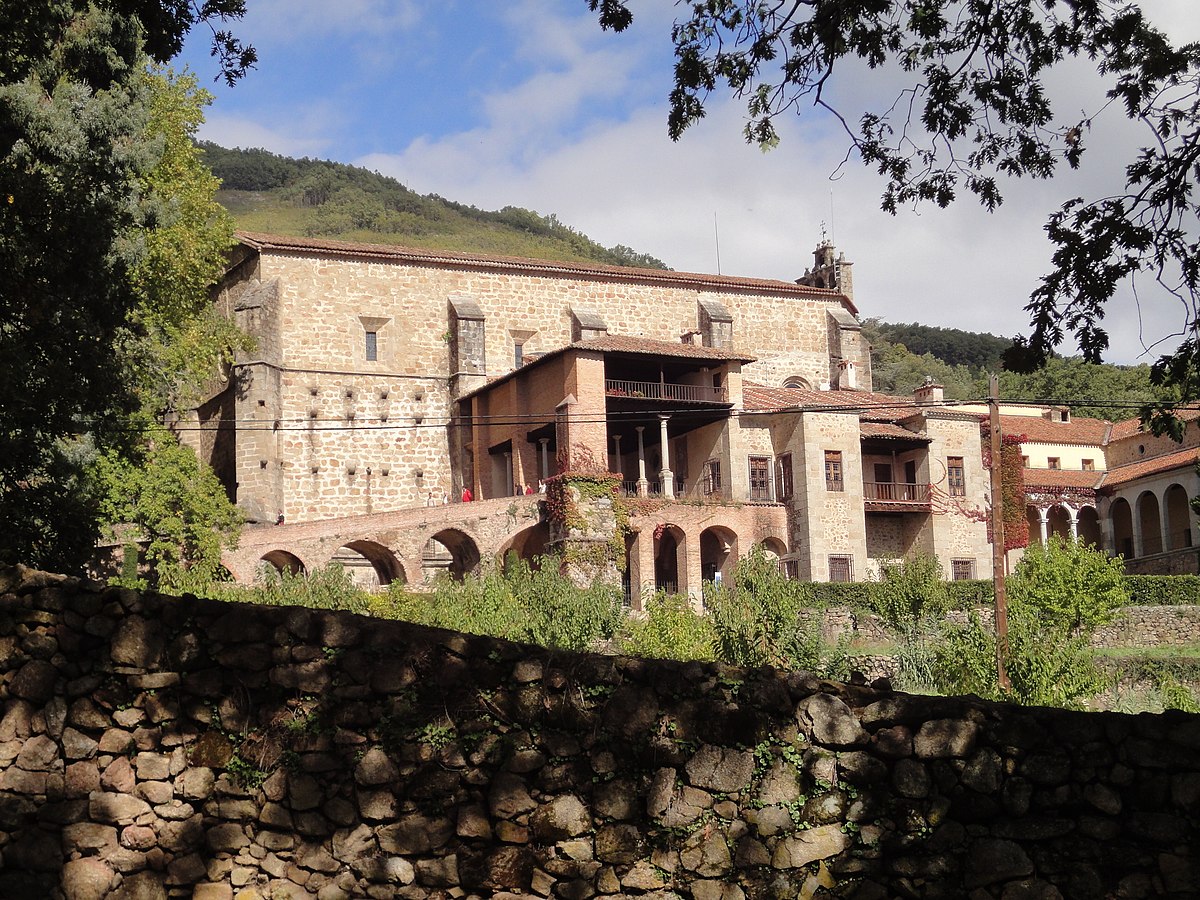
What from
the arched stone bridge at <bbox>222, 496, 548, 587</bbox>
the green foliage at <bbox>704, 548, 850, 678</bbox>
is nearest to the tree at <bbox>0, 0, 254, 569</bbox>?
the green foliage at <bbox>704, 548, 850, 678</bbox>

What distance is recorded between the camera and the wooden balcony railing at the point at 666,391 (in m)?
41.0

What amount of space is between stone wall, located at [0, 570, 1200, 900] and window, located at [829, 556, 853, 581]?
33.4m

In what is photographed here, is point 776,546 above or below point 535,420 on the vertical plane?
below

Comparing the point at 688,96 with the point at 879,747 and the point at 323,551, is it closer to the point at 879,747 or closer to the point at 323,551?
the point at 879,747

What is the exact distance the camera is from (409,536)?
123ft

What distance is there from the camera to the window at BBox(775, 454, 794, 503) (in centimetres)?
4159

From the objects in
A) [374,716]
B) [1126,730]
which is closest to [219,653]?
[374,716]

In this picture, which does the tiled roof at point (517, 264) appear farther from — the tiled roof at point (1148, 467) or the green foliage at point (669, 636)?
the green foliage at point (669, 636)

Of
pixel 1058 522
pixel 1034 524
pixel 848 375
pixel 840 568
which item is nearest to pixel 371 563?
Answer: pixel 840 568

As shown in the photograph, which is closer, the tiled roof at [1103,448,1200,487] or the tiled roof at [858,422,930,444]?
the tiled roof at [858,422,930,444]

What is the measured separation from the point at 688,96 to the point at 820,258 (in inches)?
1916

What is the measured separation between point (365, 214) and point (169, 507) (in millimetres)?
74507

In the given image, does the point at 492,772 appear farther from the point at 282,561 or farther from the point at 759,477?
the point at 759,477

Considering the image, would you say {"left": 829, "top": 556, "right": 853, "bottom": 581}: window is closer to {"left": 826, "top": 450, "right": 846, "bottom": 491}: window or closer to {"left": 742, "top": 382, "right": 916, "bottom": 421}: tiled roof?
{"left": 826, "top": 450, "right": 846, "bottom": 491}: window
